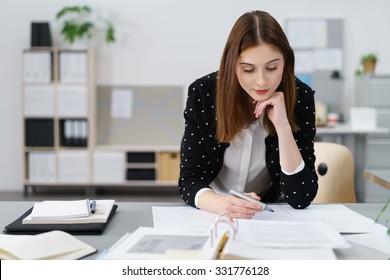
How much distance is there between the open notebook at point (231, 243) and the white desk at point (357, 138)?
3103 mm

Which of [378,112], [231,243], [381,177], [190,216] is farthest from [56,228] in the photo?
[378,112]

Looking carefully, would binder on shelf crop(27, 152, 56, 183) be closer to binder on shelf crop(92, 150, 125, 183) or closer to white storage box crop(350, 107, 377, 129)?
binder on shelf crop(92, 150, 125, 183)

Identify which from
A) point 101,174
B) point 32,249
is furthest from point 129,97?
point 32,249

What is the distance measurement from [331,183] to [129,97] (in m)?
3.39

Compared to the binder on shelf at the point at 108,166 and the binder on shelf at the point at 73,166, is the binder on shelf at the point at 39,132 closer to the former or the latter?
the binder on shelf at the point at 73,166

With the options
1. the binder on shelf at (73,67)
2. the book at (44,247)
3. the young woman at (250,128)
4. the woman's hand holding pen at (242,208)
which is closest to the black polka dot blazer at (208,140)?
the young woman at (250,128)

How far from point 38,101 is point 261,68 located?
3653mm

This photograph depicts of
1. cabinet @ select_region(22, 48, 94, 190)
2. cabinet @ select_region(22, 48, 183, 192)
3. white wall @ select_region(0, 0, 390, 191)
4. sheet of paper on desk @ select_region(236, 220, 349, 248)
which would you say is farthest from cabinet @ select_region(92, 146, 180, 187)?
sheet of paper on desk @ select_region(236, 220, 349, 248)

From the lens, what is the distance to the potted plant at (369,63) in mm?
4676

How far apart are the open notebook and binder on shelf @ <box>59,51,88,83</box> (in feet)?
12.3

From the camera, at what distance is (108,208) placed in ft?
4.45

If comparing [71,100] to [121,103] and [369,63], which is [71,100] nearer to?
[121,103]

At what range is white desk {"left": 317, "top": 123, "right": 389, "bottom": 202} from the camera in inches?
163

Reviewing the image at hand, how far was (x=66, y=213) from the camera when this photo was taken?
1251mm
